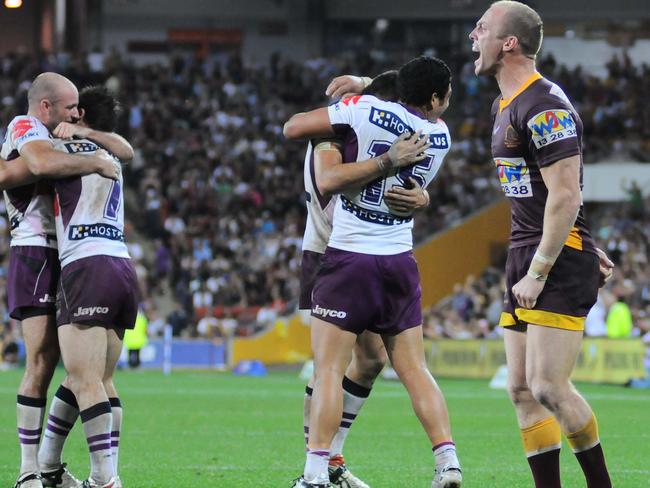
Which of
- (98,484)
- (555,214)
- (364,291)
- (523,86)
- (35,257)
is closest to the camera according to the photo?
(555,214)

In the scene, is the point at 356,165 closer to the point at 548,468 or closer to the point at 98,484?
the point at 548,468

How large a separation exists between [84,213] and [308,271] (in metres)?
1.46

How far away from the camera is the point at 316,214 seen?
26.2 feet

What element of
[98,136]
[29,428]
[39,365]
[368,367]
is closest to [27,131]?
[98,136]

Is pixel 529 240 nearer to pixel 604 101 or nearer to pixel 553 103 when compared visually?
pixel 553 103

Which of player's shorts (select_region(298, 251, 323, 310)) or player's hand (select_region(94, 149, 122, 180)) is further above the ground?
player's hand (select_region(94, 149, 122, 180))

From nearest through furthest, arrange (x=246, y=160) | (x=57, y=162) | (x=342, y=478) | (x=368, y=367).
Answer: (x=57, y=162) < (x=342, y=478) < (x=368, y=367) < (x=246, y=160)

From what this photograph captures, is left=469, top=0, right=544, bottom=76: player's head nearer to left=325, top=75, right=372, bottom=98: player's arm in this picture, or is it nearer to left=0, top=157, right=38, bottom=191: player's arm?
left=325, top=75, right=372, bottom=98: player's arm

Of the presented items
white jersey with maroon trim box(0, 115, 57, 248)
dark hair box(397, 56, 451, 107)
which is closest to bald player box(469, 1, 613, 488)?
dark hair box(397, 56, 451, 107)

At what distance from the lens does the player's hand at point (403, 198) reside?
701cm

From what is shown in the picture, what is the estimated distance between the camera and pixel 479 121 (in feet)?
122

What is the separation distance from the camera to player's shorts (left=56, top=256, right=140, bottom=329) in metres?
7.36

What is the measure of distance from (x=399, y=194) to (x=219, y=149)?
29.7 meters

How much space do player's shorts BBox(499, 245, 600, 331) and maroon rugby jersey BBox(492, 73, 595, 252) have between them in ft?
0.23
